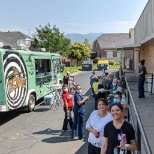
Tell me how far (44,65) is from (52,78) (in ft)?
5.86

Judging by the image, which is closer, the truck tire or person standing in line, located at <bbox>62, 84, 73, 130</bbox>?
person standing in line, located at <bbox>62, 84, 73, 130</bbox>

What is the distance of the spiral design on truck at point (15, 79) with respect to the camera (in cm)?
1180

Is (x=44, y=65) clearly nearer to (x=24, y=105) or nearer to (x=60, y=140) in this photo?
(x=24, y=105)

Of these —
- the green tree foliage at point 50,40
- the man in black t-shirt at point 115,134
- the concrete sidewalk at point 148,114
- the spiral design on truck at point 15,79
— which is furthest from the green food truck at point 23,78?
the green tree foliage at point 50,40

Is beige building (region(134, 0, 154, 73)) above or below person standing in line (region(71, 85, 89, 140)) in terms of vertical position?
above

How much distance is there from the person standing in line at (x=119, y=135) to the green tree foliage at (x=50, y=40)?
4505 cm

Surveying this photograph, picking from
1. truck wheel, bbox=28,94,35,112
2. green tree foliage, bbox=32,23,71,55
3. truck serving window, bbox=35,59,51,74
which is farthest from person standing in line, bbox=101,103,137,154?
green tree foliage, bbox=32,23,71,55

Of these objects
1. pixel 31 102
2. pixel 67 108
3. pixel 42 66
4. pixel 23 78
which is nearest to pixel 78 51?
pixel 42 66

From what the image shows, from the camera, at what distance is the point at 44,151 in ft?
27.2

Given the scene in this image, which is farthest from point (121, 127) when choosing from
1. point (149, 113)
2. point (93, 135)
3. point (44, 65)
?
point (44, 65)

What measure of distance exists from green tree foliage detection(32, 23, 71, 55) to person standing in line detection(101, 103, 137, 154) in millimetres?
45049

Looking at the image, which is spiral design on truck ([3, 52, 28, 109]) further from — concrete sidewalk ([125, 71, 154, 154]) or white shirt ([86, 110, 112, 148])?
white shirt ([86, 110, 112, 148])

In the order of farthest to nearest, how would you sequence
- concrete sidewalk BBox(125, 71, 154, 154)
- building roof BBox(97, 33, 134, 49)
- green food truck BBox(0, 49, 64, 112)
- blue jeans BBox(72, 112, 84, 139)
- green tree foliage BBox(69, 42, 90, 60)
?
building roof BBox(97, 33, 134, 49), green tree foliage BBox(69, 42, 90, 60), green food truck BBox(0, 49, 64, 112), blue jeans BBox(72, 112, 84, 139), concrete sidewalk BBox(125, 71, 154, 154)

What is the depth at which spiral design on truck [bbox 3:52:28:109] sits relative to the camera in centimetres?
1180
